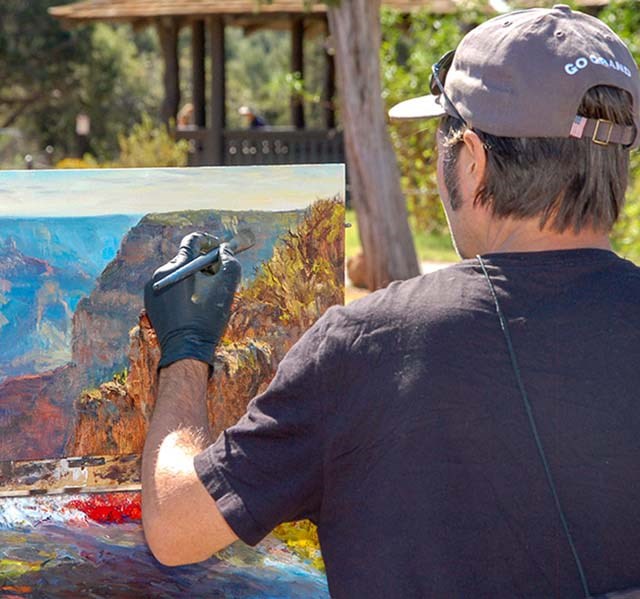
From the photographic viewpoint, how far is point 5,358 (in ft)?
7.48

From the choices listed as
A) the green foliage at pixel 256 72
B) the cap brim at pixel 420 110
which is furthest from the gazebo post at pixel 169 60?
the green foliage at pixel 256 72

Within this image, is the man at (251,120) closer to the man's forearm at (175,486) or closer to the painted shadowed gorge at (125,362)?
the painted shadowed gorge at (125,362)

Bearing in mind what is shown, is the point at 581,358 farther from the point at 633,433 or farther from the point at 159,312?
the point at 159,312

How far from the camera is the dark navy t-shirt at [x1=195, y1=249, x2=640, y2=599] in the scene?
1552mm

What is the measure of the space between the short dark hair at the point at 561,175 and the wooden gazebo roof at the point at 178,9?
44.0 feet

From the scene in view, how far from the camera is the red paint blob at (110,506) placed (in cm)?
240

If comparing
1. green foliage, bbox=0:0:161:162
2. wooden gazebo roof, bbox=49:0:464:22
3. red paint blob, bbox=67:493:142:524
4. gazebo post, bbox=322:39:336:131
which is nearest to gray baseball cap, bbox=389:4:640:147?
red paint blob, bbox=67:493:142:524

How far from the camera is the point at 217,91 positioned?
17.1 meters

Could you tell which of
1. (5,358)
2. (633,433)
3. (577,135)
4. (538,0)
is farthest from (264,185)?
(538,0)

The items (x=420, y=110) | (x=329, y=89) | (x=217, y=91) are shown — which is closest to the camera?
(x=420, y=110)

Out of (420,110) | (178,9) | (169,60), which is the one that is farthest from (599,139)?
(169,60)

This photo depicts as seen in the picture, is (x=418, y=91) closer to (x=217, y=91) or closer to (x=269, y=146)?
(x=269, y=146)

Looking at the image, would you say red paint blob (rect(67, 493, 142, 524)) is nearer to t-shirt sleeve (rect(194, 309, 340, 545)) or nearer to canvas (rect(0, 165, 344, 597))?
canvas (rect(0, 165, 344, 597))

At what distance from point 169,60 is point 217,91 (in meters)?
1.03
